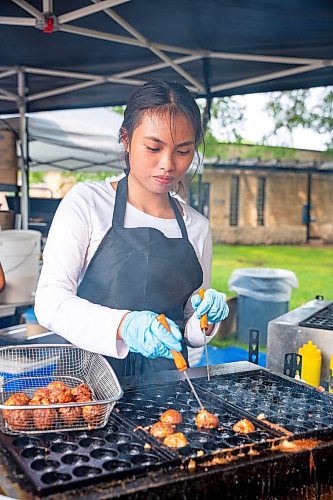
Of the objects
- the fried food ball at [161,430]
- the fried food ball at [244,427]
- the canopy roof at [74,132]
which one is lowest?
the fried food ball at [244,427]

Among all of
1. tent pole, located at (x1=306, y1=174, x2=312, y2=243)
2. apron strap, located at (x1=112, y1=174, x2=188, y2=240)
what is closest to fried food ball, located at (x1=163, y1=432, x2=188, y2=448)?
apron strap, located at (x1=112, y1=174, x2=188, y2=240)

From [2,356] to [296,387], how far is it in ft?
3.39

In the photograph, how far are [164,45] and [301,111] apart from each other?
33.1 feet

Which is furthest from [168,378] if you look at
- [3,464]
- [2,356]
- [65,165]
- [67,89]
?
[65,165]

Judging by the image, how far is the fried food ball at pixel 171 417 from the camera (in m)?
1.46

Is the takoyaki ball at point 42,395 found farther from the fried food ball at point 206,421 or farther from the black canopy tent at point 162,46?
the black canopy tent at point 162,46

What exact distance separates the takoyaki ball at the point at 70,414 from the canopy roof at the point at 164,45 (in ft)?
8.01

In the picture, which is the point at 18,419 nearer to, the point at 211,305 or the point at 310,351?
the point at 211,305

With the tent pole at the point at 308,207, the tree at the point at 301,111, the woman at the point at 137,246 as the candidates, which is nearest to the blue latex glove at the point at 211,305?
the woman at the point at 137,246

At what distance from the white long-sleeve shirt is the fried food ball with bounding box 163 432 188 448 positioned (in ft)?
1.26

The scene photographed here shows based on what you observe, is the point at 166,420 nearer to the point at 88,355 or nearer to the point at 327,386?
the point at 88,355

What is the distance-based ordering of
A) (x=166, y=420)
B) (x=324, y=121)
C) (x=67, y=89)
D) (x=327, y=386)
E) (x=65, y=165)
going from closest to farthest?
(x=166, y=420), (x=327, y=386), (x=67, y=89), (x=65, y=165), (x=324, y=121)

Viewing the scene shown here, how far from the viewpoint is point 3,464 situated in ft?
3.86

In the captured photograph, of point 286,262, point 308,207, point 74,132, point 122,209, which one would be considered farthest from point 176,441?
point 308,207
